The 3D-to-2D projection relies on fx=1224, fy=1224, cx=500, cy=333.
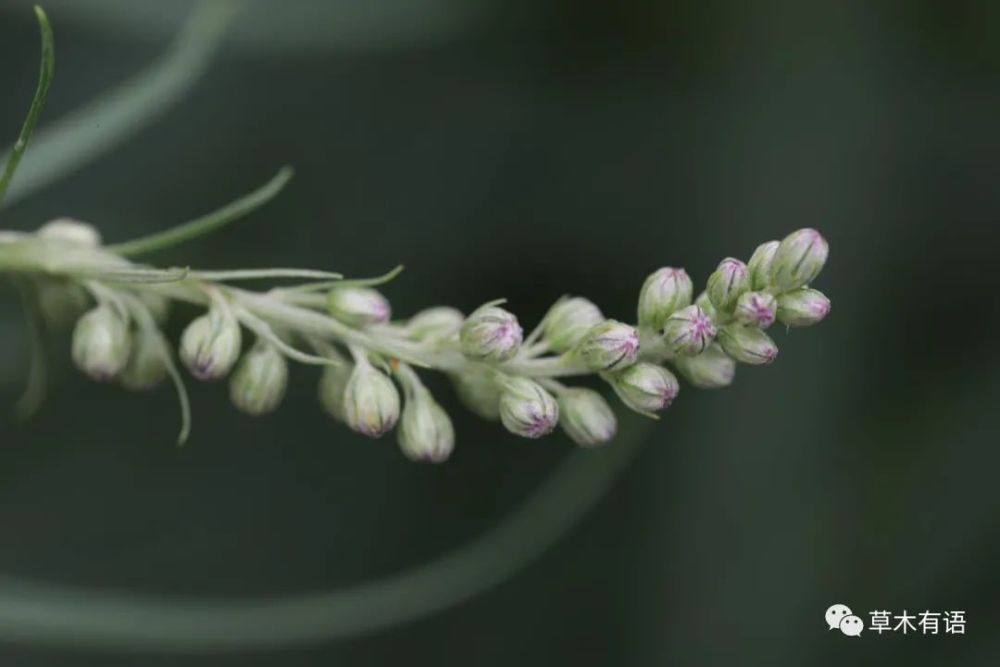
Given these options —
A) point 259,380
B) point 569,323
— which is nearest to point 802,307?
point 569,323

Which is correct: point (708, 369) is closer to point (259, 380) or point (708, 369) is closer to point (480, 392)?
point (480, 392)

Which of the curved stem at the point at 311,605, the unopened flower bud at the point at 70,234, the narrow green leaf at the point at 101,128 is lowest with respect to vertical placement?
the curved stem at the point at 311,605

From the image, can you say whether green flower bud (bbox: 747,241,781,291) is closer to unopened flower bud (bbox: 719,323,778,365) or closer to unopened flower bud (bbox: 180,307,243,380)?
unopened flower bud (bbox: 719,323,778,365)

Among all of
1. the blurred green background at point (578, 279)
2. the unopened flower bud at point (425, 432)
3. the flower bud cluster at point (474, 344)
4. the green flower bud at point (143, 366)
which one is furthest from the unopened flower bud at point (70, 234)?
the blurred green background at point (578, 279)

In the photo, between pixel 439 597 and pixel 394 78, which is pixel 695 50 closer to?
pixel 394 78

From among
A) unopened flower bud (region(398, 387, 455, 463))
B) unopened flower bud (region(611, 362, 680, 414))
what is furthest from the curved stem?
unopened flower bud (region(611, 362, 680, 414))

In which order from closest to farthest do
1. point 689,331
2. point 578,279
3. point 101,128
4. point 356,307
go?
point 689,331, point 356,307, point 101,128, point 578,279

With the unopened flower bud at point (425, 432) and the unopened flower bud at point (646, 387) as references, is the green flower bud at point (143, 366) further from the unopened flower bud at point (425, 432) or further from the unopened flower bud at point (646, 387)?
the unopened flower bud at point (646, 387)
